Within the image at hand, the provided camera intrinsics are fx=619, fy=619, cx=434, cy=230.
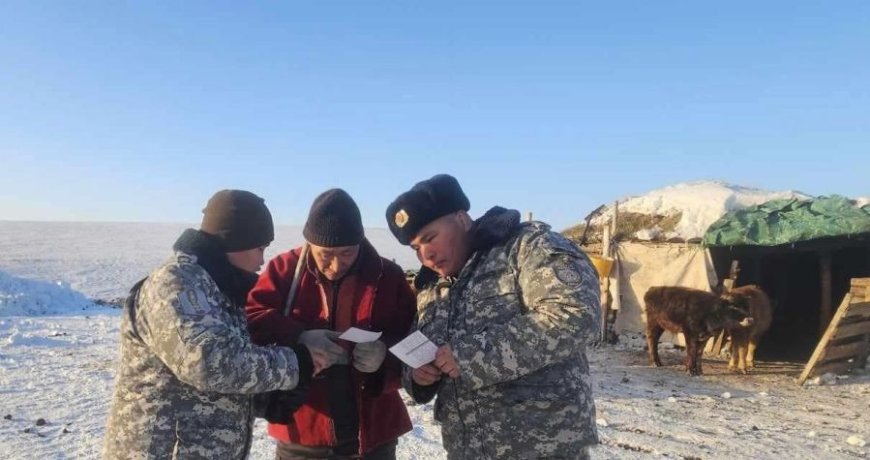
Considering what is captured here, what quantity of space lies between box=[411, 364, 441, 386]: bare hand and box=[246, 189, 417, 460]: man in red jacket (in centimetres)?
26

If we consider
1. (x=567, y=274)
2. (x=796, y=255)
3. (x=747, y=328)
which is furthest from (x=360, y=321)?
(x=796, y=255)

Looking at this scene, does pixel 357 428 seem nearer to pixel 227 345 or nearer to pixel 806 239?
pixel 227 345

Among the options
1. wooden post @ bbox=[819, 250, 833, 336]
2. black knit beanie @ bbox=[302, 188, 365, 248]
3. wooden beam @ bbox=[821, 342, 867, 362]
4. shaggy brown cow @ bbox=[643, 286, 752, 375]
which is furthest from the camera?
wooden post @ bbox=[819, 250, 833, 336]

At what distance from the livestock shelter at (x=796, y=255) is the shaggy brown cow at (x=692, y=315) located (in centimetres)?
185

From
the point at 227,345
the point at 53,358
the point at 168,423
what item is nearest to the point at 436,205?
the point at 227,345

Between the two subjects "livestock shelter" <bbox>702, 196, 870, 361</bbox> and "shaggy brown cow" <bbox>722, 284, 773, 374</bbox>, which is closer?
"shaggy brown cow" <bbox>722, 284, 773, 374</bbox>

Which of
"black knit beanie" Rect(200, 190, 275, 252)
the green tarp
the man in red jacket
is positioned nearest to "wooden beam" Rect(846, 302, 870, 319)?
the green tarp

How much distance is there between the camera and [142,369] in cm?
251

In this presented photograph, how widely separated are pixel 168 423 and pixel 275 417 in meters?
0.50

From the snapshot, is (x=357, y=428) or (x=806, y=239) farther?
(x=806, y=239)

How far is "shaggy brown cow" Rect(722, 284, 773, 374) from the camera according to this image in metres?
11.4

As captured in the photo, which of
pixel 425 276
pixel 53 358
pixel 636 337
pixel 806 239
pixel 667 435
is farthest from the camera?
pixel 636 337

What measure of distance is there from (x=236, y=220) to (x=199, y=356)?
2.09ft

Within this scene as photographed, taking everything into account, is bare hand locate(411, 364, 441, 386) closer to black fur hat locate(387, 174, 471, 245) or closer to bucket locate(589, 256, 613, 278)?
black fur hat locate(387, 174, 471, 245)
